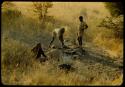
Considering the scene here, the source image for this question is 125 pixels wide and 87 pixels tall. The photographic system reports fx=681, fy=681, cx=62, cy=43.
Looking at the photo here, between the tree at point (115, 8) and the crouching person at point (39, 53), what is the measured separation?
3.75 ft

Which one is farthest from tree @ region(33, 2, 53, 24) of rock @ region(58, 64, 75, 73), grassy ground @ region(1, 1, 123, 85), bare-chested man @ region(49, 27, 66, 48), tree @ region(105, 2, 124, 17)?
tree @ region(105, 2, 124, 17)

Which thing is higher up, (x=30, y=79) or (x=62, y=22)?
(x=62, y=22)

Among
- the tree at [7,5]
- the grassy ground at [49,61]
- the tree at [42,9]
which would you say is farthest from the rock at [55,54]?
the tree at [7,5]

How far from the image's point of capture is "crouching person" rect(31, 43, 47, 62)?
9898 mm

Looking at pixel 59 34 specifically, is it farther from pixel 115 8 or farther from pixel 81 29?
pixel 115 8

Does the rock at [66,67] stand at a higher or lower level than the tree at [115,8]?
lower

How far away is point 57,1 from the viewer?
984cm

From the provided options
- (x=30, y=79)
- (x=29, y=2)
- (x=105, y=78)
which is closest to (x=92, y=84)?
(x=105, y=78)

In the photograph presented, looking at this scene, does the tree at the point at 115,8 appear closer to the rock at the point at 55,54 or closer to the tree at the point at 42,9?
the tree at the point at 42,9

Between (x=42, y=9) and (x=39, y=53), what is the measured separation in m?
0.65

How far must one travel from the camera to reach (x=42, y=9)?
9.97 metres

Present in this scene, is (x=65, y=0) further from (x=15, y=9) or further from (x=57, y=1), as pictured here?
(x=15, y=9)

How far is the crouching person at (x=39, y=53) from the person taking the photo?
990 cm

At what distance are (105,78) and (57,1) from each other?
131 centimetres
